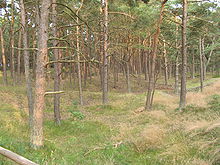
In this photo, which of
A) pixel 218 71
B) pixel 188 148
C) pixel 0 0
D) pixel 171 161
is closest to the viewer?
pixel 171 161

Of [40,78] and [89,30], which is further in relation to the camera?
[89,30]

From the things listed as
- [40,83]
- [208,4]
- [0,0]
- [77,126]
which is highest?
[0,0]

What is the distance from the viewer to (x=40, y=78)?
6.12 meters

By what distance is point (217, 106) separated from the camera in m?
10.9

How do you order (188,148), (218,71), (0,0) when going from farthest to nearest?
(218,71), (0,0), (188,148)

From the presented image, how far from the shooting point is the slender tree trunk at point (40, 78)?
6.11 meters

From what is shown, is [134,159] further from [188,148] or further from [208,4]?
[208,4]

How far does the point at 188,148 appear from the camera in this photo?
19.0 ft

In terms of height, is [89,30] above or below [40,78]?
above

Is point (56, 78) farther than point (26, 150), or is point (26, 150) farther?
point (56, 78)

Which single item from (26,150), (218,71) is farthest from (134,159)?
(218,71)

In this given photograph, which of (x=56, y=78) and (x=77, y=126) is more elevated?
(x=56, y=78)

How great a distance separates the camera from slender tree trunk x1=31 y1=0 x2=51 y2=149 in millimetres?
6105

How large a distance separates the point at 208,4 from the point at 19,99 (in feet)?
54.5
